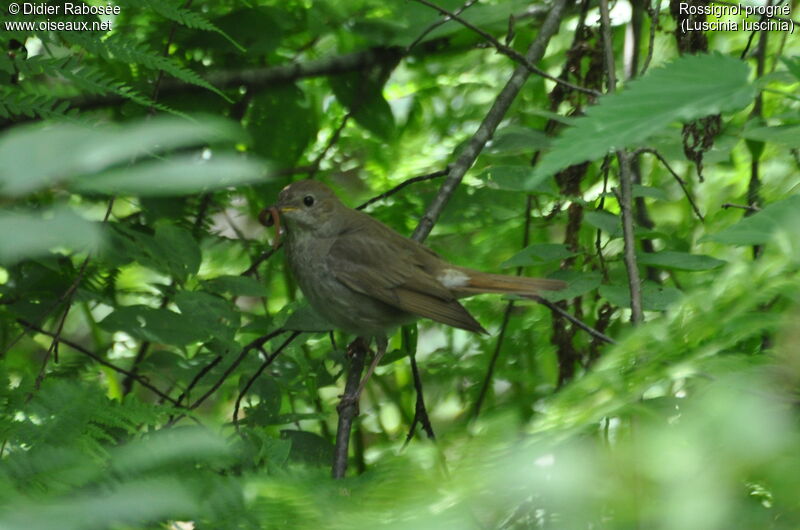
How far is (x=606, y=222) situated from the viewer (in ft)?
9.94

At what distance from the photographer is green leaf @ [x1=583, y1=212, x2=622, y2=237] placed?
300 centimetres

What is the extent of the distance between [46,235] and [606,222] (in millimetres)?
2481

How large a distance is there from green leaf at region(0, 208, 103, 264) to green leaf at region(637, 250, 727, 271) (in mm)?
2132

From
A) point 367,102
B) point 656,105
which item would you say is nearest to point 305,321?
point 367,102

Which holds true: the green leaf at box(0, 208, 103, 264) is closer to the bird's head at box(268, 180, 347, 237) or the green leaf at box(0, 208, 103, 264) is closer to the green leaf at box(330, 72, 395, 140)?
the bird's head at box(268, 180, 347, 237)

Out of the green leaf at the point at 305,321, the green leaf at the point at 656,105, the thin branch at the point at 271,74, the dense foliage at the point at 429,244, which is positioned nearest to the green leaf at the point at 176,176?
the dense foliage at the point at 429,244

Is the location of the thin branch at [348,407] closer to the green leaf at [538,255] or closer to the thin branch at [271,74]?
the green leaf at [538,255]

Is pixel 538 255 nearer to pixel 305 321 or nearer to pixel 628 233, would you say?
pixel 628 233

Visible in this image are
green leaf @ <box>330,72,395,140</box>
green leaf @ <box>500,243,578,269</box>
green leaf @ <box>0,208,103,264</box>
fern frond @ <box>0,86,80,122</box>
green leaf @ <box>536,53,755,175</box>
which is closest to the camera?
green leaf @ <box>0,208,103,264</box>

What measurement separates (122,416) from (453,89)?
10.9 feet

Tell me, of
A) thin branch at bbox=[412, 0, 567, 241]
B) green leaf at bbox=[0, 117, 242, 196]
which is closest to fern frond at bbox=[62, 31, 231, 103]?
thin branch at bbox=[412, 0, 567, 241]

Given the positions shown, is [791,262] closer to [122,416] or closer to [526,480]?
[526,480]

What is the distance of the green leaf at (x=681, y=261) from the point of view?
8.48 ft

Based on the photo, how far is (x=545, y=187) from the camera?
3.05m
